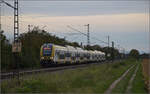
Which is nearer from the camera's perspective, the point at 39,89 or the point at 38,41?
the point at 39,89

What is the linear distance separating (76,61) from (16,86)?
146ft

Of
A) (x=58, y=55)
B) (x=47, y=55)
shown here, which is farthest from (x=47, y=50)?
(x=58, y=55)

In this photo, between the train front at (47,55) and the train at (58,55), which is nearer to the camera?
the train front at (47,55)

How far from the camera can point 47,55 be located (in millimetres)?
47719

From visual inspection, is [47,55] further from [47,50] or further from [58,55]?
[58,55]

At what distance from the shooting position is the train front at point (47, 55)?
47.4m

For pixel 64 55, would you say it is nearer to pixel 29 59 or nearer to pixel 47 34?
pixel 29 59

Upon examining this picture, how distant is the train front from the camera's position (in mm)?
47438

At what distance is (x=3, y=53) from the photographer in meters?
40.9

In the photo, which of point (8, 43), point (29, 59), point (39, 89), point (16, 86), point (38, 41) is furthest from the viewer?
point (38, 41)

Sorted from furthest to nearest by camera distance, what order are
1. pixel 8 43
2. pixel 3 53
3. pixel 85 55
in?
1. pixel 85 55
2. pixel 8 43
3. pixel 3 53

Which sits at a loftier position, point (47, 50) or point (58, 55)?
point (47, 50)

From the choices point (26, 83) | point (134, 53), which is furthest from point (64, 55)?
point (134, 53)

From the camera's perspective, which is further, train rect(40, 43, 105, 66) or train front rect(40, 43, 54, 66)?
train rect(40, 43, 105, 66)
